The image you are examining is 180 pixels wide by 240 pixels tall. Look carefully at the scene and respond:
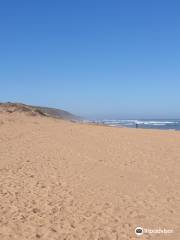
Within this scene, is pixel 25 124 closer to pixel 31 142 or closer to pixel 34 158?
pixel 31 142

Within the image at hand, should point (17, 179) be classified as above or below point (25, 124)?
below

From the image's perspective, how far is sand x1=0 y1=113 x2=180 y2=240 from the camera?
5.93 m

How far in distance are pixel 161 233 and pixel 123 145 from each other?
9.74 m

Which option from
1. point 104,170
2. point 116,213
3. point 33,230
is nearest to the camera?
point 33,230

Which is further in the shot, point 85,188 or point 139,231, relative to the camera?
point 85,188

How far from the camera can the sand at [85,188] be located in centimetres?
593

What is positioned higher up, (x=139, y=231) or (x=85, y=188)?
(x=85, y=188)

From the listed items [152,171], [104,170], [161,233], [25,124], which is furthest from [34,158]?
[25,124]

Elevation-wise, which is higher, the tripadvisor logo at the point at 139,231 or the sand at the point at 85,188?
the sand at the point at 85,188

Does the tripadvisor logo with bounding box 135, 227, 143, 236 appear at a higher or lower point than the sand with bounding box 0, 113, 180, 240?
lower

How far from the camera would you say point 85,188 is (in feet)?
27.5

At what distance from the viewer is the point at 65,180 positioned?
29.5 ft

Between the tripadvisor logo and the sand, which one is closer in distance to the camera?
the tripadvisor logo

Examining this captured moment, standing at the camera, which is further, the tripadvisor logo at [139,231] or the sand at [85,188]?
the sand at [85,188]
